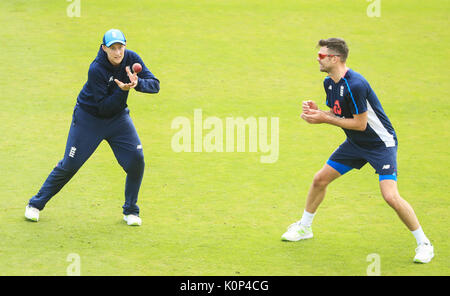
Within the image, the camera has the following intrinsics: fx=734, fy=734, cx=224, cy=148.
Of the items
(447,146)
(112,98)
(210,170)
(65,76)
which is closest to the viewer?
(112,98)

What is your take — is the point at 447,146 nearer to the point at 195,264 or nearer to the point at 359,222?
the point at 359,222

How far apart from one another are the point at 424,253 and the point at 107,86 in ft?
13.3

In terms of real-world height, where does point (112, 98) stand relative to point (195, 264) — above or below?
above

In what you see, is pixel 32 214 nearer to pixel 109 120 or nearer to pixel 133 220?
pixel 133 220

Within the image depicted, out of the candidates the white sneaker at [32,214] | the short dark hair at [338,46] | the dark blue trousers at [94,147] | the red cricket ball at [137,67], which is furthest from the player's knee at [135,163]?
the short dark hair at [338,46]

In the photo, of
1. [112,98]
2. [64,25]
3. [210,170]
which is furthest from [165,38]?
[112,98]

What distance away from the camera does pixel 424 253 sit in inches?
316

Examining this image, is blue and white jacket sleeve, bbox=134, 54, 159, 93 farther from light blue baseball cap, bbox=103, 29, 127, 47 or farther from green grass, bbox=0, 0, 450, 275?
green grass, bbox=0, 0, 450, 275

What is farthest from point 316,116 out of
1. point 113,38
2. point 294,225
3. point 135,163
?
point 113,38

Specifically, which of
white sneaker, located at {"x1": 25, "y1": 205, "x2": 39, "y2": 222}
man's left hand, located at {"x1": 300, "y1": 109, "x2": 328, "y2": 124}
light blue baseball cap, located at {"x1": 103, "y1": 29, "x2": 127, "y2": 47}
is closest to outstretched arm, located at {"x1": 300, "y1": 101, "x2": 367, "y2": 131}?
man's left hand, located at {"x1": 300, "y1": 109, "x2": 328, "y2": 124}

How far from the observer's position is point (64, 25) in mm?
17469

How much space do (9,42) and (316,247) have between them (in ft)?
34.3

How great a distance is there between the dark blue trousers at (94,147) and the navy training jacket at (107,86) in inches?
5.2

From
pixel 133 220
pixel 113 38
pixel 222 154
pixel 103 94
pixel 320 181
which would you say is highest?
pixel 222 154
